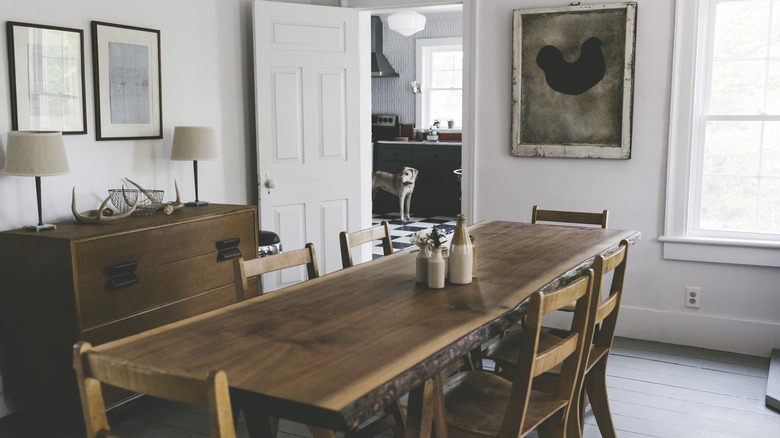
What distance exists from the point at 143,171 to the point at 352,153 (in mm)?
1639

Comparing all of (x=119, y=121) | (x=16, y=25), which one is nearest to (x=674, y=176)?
(x=119, y=121)

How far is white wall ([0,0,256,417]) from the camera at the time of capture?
3416mm

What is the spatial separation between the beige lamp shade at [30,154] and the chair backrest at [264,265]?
3.98 feet

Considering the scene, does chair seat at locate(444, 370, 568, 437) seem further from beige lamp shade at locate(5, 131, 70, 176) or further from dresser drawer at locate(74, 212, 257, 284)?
beige lamp shade at locate(5, 131, 70, 176)

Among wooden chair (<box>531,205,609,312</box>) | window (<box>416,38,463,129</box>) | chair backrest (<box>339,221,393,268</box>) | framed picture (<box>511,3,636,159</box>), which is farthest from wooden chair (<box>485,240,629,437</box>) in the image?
window (<box>416,38,463,129</box>)

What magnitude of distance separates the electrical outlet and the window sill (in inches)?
7.7

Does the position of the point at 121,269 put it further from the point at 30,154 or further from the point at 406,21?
the point at 406,21

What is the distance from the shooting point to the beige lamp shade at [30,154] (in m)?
3.11

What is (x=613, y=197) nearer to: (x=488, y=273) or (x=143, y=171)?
(x=488, y=273)

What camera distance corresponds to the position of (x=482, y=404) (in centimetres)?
228

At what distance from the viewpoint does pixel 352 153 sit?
521cm

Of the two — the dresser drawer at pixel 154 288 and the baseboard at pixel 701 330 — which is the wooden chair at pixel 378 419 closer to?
the dresser drawer at pixel 154 288

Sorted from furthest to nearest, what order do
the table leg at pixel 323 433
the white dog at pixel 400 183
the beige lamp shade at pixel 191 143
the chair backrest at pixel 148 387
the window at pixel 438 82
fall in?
the window at pixel 438 82 < the white dog at pixel 400 183 < the beige lamp shade at pixel 191 143 < the table leg at pixel 323 433 < the chair backrest at pixel 148 387

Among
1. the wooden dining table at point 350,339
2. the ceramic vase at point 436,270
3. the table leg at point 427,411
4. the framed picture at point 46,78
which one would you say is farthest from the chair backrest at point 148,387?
the framed picture at point 46,78
